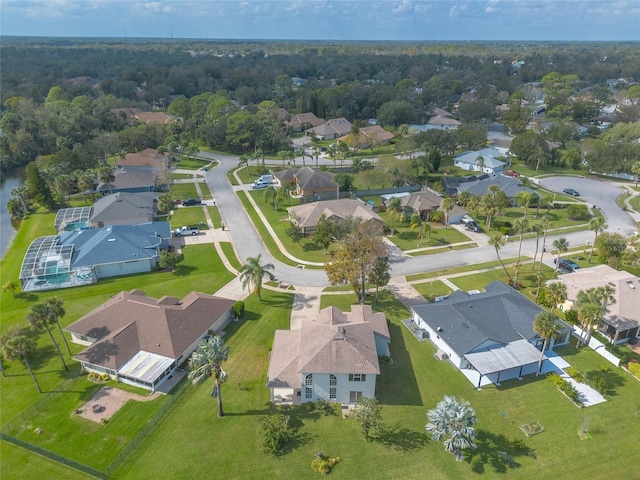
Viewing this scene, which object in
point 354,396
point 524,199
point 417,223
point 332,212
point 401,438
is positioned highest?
point 524,199

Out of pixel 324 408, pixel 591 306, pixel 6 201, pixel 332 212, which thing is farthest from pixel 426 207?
pixel 6 201

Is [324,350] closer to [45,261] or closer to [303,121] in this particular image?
[45,261]

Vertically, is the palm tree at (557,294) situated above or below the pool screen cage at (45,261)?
above

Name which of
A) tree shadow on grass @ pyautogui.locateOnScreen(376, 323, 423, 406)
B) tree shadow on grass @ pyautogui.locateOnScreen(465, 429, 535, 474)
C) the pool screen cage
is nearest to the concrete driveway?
tree shadow on grass @ pyautogui.locateOnScreen(376, 323, 423, 406)

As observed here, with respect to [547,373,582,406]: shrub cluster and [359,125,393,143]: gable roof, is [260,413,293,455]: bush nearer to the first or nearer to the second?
[547,373,582,406]: shrub cluster

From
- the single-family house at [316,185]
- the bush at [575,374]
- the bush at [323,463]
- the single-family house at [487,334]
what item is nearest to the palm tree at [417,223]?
the single-family house at [316,185]

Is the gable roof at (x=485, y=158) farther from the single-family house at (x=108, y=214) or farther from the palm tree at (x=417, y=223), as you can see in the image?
the single-family house at (x=108, y=214)

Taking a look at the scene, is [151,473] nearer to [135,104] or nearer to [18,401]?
[18,401]

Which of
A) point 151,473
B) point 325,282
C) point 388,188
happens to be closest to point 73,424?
point 151,473
